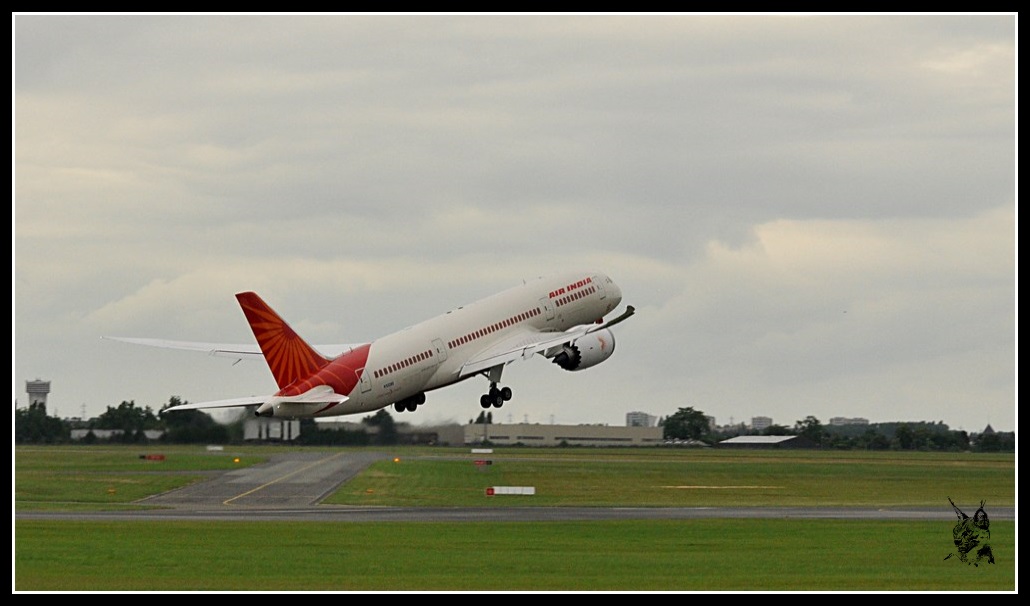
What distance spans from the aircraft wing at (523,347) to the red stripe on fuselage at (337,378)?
7.79 m

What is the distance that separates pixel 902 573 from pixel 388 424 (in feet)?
235

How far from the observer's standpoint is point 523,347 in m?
91.7

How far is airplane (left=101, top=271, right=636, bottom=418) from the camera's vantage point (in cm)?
8362

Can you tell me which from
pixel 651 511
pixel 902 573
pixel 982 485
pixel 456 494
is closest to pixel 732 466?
pixel 982 485

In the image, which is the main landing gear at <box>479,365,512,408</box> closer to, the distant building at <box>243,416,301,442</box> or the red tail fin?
the red tail fin

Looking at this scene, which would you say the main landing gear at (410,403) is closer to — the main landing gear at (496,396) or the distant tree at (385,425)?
the main landing gear at (496,396)

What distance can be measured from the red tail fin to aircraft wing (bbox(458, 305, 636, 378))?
979cm

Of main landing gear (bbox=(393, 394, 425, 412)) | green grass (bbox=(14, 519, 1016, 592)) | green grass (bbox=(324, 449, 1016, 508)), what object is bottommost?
green grass (bbox=(14, 519, 1016, 592))

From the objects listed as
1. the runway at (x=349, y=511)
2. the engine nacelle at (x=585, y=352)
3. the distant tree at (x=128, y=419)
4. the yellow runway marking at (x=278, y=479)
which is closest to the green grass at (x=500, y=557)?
the runway at (x=349, y=511)

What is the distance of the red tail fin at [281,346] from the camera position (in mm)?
84000

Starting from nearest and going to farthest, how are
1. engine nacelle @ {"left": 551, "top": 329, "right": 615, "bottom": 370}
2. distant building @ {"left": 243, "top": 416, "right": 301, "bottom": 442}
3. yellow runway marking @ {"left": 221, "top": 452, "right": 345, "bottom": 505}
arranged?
engine nacelle @ {"left": 551, "top": 329, "right": 615, "bottom": 370}, yellow runway marking @ {"left": 221, "top": 452, "right": 345, "bottom": 505}, distant building @ {"left": 243, "top": 416, "right": 301, "bottom": 442}

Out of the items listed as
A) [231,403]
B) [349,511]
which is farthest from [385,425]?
[231,403]

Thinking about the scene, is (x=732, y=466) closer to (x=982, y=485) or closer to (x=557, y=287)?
(x=982, y=485)

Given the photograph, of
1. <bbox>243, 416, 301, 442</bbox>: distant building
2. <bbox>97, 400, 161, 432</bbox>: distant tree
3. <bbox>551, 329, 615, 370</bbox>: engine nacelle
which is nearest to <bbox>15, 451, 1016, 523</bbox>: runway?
<bbox>243, 416, 301, 442</bbox>: distant building
